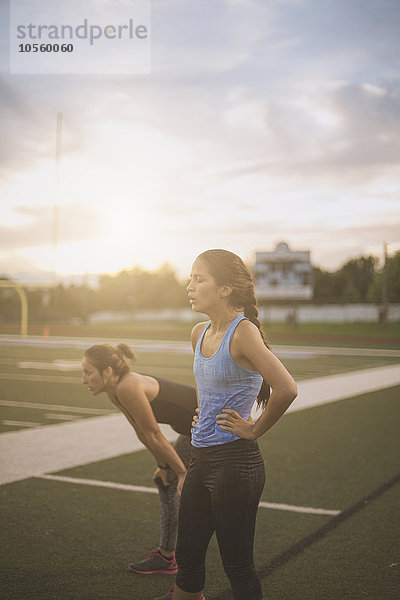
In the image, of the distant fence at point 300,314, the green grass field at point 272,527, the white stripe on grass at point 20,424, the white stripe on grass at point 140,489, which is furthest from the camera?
the distant fence at point 300,314

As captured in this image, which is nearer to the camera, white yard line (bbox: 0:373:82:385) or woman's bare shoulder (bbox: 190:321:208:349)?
woman's bare shoulder (bbox: 190:321:208:349)

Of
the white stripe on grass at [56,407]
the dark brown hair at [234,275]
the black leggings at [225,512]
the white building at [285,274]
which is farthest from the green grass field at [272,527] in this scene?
the white building at [285,274]

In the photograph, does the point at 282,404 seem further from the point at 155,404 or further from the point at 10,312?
the point at 10,312

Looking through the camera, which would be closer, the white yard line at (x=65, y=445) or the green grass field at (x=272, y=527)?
the green grass field at (x=272, y=527)

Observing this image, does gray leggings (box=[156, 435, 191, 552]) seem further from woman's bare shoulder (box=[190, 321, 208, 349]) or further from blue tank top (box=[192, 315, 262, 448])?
blue tank top (box=[192, 315, 262, 448])

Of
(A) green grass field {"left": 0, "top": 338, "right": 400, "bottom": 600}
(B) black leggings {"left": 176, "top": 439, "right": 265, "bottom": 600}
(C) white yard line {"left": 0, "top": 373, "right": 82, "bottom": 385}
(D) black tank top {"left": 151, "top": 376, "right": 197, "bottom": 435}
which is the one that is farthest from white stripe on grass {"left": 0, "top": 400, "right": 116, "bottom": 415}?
(B) black leggings {"left": 176, "top": 439, "right": 265, "bottom": 600}

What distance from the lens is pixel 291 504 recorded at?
552cm

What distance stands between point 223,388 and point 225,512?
48 centimetres

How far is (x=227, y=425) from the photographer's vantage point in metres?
2.56

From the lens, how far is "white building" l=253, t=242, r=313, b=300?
164ft

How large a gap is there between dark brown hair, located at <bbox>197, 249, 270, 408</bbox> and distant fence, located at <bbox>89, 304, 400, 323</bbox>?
43848mm

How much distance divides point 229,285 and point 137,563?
7.50 feet

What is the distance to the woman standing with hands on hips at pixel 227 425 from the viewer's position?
99.8 inches

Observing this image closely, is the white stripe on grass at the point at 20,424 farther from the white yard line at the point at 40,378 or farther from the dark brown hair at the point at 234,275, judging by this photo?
the dark brown hair at the point at 234,275
